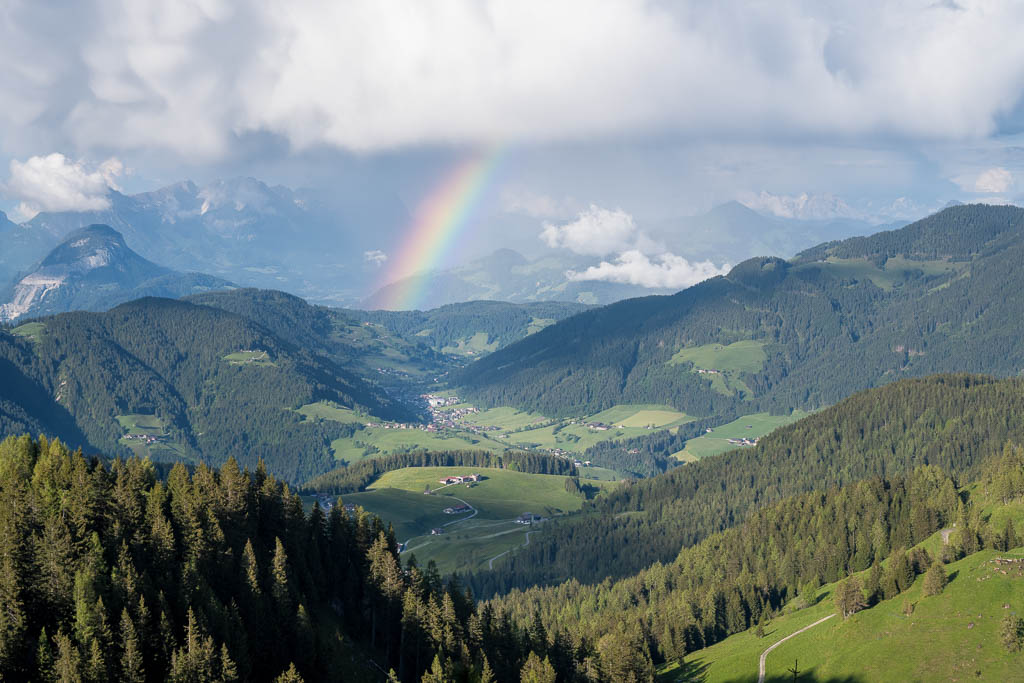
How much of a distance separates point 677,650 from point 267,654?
227 ft

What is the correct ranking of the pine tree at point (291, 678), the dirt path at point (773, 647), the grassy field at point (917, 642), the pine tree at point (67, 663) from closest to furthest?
the pine tree at point (67, 663), the pine tree at point (291, 678), the grassy field at point (917, 642), the dirt path at point (773, 647)

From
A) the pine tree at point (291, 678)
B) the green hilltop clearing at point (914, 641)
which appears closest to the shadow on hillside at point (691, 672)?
the green hilltop clearing at point (914, 641)

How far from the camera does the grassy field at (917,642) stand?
88688 mm

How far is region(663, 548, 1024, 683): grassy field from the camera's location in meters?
88.7

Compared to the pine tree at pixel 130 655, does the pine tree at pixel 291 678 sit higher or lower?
lower

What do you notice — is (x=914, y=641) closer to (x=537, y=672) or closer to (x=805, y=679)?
(x=805, y=679)

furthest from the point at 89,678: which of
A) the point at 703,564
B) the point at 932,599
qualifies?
the point at 703,564

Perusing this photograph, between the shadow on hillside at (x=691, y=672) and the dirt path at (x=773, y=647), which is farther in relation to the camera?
the shadow on hillside at (x=691, y=672)

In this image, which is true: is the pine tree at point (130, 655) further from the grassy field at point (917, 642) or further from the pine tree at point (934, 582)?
the pine tree at point (934, 582)

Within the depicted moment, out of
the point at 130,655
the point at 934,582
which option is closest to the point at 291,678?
the point at 130,655

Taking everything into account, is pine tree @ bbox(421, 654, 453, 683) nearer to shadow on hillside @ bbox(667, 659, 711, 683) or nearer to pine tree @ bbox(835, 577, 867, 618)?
shadow on hillside @ bbox(667, 659, 711, 683)

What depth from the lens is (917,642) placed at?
310 feet

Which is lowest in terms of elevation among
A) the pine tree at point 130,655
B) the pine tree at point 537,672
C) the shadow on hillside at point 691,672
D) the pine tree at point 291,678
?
the shadow on hillside at point 691,672

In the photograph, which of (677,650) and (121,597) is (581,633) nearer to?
(677,650)
